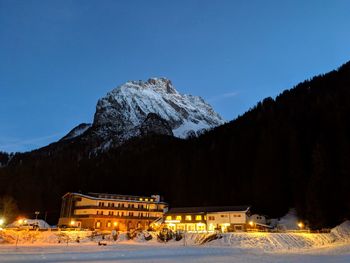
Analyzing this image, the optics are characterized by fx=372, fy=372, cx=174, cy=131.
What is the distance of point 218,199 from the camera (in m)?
108

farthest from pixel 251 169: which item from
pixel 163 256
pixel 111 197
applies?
pixel 163 256

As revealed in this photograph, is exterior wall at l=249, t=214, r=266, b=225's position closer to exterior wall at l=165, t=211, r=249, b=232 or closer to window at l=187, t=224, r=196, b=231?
exterior wall at l=165, t=211, r=249, b=232

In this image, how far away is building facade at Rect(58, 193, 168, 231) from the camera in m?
106

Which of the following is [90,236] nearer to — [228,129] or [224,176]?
[224,176]

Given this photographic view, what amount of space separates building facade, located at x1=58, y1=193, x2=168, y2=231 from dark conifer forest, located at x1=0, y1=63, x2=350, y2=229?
32.9ft

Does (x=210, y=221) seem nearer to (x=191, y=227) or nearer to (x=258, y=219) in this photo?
(x=191, y=227)

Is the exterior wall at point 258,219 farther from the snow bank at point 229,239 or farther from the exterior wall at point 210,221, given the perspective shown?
the snow bank at point 229,239

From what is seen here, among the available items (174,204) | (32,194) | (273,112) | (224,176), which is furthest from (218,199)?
(32,194)

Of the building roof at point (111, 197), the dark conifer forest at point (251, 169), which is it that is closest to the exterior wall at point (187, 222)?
the dark conifer forest at point (251, 169)

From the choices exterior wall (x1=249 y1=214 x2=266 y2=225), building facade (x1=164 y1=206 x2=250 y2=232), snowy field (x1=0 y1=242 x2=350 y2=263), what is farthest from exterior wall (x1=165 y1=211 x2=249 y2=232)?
snowy field (x1=0 y1=242 x2=350 y2=263)

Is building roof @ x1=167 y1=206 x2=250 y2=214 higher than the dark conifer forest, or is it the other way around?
the dark conifer forest

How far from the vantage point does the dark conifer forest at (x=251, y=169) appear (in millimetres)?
79625

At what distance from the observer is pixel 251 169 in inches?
4200

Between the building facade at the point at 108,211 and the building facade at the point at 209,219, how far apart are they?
1156cm
